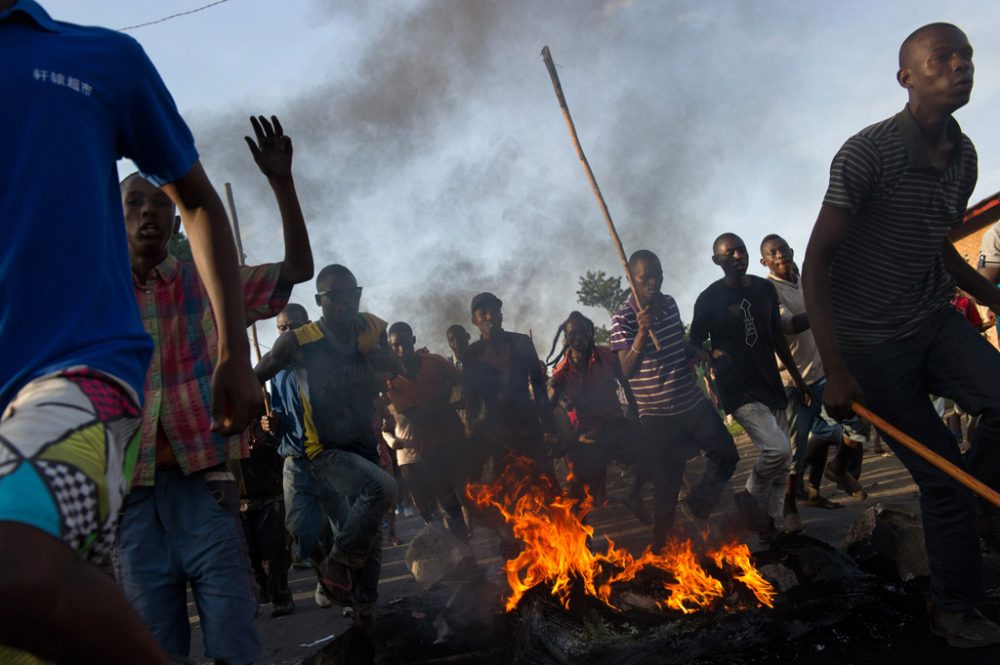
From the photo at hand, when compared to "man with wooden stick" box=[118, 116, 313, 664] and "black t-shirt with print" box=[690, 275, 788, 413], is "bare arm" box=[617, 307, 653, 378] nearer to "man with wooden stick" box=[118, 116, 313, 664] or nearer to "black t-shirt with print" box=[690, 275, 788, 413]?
"black t-shirt with print" box=[690, 275, 788, 413]

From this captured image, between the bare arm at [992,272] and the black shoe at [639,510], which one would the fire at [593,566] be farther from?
the bare arm at [992,272]

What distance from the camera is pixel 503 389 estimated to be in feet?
23.9

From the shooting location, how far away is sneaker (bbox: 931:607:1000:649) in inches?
122

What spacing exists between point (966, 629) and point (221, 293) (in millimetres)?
3058

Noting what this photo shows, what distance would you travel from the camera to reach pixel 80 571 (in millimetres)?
1139

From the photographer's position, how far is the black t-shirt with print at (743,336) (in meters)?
5.77

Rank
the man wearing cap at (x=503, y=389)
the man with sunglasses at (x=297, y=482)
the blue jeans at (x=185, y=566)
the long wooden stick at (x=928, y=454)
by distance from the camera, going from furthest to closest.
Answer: the man wearing cap at (x=503, y=389) → the man with sunglasses at (x=297, y=482) → the long wooden stick at (x=928, y=454) → the blue jeans at (x=185, y=566)

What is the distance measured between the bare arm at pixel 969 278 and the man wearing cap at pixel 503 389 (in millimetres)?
4019

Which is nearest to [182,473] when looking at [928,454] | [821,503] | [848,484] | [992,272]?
[928,454]

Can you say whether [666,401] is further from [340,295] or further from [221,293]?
[221,293]

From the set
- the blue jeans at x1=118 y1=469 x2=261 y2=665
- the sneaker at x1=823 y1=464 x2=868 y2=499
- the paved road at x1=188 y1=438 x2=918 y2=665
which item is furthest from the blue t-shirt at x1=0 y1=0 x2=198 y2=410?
the sneaker at x1=823 y1=464 x2=868 y2=499

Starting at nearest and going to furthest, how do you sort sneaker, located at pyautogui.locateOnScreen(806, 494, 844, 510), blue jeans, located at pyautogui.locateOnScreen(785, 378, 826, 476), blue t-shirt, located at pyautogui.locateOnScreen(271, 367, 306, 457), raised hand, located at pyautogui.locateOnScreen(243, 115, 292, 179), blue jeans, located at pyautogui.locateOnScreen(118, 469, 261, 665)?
raised hand, located at pyautogui.locateOnScreen(243, 115, 292, 179), blue jeans, located at pyautogui.locateOnScreen(118, 469, 261, 665), blue t-shirt, located at pyautogui.locateOnScreen(271, 367, 306, 457), blue jeans, located at pyautogui.locateOnScreen(785, 378, 826, 476), sneaker, located at pyautogui.locateOnScreen(806, 494, 844, 510)

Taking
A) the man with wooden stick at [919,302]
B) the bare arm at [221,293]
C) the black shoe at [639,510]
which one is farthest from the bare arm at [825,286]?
the black shoe at [639,510]

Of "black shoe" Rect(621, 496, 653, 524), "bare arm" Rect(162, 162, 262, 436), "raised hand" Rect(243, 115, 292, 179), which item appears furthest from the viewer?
"black shoe" Rect(621, 496, 653, 524)
